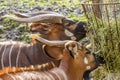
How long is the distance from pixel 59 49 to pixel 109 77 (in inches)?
16.9

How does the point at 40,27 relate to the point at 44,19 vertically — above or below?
below

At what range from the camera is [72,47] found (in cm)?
274

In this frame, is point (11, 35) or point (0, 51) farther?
point (11, 35)

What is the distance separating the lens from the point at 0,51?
313cm

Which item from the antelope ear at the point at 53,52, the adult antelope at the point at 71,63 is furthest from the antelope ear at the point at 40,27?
the adult antelope at the point at 71,63

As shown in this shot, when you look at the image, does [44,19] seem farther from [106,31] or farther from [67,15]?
[67,15]

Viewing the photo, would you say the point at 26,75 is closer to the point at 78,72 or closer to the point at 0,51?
the point at 78,72

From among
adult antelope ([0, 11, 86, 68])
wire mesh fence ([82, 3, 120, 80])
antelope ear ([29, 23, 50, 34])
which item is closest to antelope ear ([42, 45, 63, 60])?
adult antelope ([0, 11, 86, 68])

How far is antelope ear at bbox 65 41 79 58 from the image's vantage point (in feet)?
8.92

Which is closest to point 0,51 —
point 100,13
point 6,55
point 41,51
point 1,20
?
point 6,55

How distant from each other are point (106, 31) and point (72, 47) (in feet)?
0.82

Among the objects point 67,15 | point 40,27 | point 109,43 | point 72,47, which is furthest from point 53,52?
point 67,15

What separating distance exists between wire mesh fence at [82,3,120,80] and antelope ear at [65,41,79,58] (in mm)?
157

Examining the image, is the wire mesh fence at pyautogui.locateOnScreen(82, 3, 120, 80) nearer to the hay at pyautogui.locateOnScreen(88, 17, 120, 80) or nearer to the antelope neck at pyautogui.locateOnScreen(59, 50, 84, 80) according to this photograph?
the hay at pyautogui.locateOnScreen(88, 17, 120, 80)
